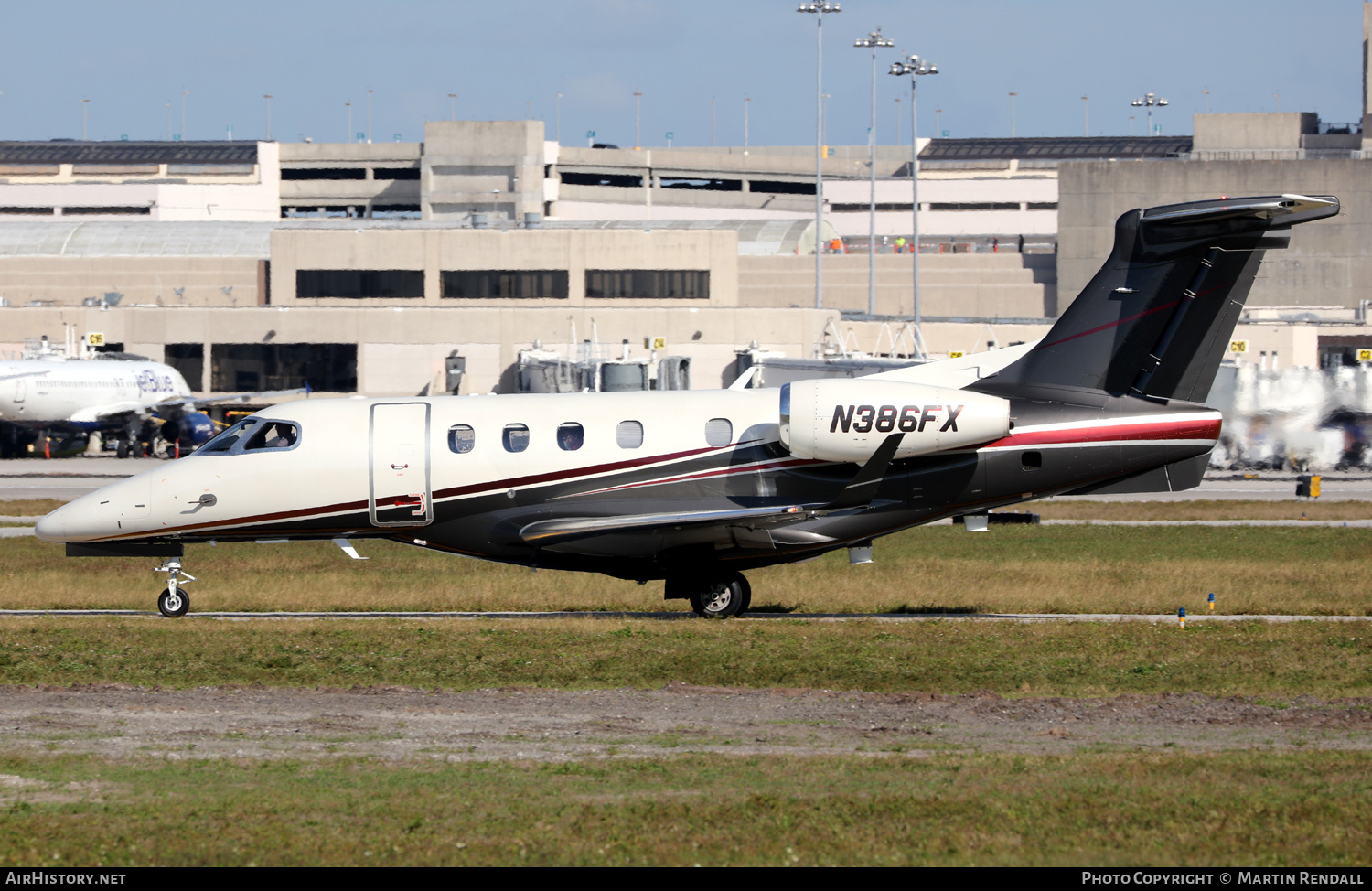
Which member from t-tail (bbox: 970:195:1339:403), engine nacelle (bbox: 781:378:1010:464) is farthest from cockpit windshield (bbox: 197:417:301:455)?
t-tail (bbox: 970:195:1339:403)

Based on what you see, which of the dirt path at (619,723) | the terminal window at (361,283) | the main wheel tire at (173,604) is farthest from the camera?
the terminal window at (361,283)

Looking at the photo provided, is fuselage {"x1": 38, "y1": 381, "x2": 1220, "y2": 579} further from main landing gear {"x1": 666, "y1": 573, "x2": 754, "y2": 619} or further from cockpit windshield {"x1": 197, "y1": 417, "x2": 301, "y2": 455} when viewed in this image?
main landing gear {"x1": 666, "y1": 573, "x2": 754, "y2": 619}

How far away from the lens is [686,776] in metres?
13.0

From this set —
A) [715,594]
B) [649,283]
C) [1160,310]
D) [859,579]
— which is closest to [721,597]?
Result: [715,594]

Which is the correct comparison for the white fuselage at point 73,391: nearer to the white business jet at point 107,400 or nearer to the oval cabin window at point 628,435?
the white business jet at point 107,400

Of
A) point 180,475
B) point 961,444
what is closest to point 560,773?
point 961,444

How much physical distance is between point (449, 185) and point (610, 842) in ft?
444

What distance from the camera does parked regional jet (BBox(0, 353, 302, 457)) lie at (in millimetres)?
65875

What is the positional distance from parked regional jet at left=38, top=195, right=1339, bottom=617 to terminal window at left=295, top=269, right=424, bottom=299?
60.4 meters

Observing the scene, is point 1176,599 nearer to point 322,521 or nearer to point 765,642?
point 765,642

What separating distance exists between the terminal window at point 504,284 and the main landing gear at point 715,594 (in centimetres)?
6034

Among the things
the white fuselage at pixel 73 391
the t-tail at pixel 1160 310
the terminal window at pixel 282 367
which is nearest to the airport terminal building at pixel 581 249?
the terminal window at pixel 282 367

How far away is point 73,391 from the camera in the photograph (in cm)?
6681

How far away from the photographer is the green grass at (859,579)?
25406mm
